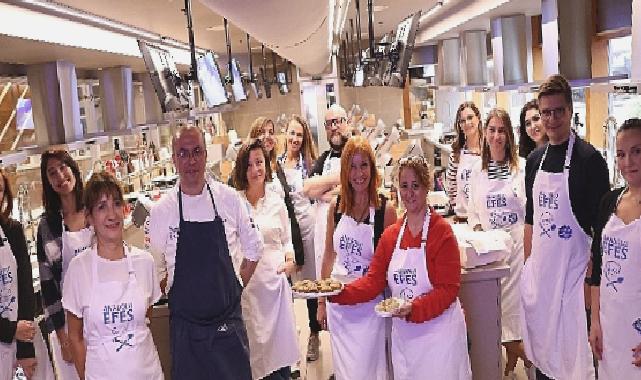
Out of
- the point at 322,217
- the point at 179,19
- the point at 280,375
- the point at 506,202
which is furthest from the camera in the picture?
the point at 179,19

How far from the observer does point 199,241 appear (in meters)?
2.72

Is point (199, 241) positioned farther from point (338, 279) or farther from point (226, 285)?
point (338, 279)

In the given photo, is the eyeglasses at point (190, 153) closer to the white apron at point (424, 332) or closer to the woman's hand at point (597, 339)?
the white apron at point (424, 332)

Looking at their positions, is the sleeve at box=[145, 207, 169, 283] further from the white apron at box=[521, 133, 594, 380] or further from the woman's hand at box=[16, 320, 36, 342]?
the white apron at box=[521, 133, 594, 380]

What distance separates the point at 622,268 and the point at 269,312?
5.57 ft

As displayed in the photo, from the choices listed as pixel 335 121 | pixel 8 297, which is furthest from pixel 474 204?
pixel 8 297

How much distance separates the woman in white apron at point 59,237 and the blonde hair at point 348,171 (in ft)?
3.56

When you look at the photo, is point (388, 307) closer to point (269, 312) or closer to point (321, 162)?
point (269, 312)

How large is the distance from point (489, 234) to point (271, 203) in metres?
1.12

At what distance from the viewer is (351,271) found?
10.1 ft

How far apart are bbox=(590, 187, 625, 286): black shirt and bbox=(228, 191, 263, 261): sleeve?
1.34m

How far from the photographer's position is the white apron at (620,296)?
2482mm

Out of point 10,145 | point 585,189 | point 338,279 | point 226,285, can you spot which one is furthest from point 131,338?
point 10,145

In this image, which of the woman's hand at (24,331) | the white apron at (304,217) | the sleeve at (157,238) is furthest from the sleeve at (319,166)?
the woman's hand at (24,331)
